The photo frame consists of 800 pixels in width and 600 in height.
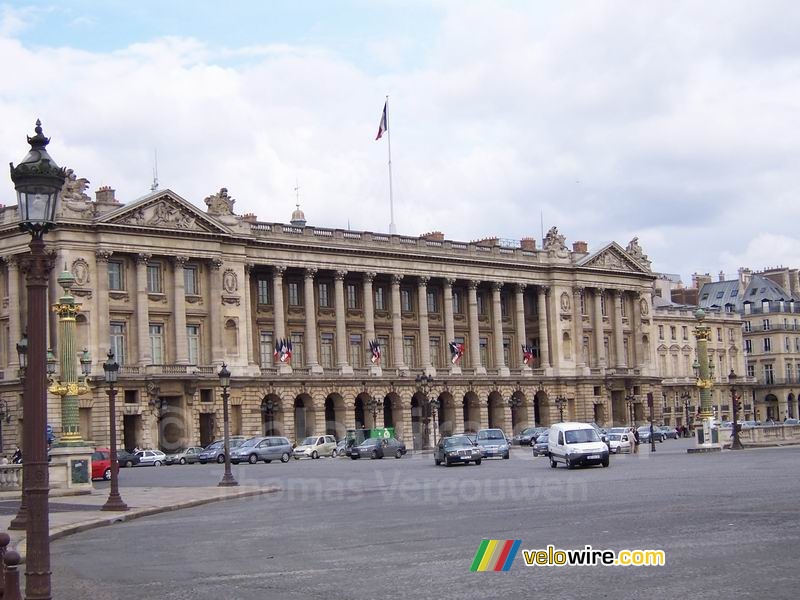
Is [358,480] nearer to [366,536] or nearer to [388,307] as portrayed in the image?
[366,536]

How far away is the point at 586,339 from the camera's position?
120875mm

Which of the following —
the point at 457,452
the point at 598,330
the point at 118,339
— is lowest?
the point at 457,452

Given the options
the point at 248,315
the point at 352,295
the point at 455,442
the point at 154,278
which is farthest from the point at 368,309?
the point at 455,442

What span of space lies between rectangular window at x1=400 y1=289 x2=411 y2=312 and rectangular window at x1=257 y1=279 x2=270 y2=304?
46.9 ft

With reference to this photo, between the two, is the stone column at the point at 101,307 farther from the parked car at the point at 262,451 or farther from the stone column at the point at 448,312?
the stone column at the point at 448,312

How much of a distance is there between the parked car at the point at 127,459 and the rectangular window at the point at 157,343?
9.68 m

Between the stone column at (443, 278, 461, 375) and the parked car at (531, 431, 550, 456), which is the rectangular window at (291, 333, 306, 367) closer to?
the stone column at (443, 278, 461, 375)

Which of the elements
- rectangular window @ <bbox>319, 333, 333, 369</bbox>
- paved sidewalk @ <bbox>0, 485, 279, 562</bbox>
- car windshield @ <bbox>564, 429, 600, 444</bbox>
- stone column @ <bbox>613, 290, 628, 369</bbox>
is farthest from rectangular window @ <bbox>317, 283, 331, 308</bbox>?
paved sidewalk @ <bbox>0, 485, 279, 562</bbox>

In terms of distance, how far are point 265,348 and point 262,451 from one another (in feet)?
74.8

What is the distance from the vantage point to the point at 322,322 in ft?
328

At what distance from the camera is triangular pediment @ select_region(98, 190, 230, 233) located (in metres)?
84.0

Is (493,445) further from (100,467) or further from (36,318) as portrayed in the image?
(36,318)

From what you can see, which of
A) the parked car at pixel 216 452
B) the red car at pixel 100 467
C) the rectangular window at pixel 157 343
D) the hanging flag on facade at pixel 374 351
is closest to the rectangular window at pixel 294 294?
the hanging flag on facade at pixel 374 351

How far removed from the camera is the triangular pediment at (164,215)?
84000mm
